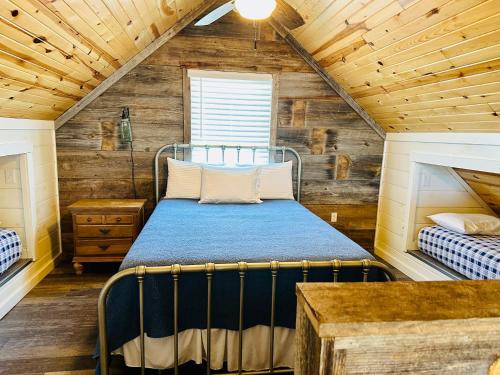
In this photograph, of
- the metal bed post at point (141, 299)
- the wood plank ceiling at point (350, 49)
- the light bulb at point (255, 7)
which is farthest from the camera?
the light bulb at point (255, 7)

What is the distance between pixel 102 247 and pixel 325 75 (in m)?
2.72

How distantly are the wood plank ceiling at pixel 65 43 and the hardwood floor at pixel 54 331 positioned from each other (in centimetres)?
140

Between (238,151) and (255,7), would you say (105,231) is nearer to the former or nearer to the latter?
(238,151)

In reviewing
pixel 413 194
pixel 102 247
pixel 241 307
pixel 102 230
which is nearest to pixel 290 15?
pixel 413 194

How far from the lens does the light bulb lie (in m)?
2.13

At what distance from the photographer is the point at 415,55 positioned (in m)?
2.27

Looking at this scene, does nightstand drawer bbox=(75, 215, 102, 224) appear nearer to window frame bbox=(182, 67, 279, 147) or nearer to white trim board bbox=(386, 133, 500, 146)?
window frame bbox=(182, 67, 279, 147)

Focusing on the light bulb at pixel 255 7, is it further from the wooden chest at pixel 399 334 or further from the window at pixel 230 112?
the wooden chest at pixel 399 334

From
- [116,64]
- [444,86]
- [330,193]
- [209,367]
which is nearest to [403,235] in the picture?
[330,193]

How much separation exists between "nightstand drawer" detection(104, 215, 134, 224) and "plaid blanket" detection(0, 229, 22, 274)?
0.66m

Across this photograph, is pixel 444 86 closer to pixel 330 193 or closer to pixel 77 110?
pixel 330 193

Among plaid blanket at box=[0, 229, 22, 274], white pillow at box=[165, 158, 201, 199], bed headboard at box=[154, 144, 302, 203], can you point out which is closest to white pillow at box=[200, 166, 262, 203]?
white pillow at box=[165, 158, 201, 199]

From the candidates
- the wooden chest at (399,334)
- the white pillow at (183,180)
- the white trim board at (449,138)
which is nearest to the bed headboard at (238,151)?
the white pillow at (183,180)

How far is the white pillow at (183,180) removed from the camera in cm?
316
